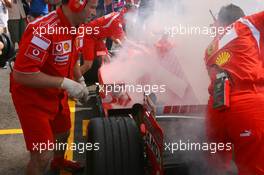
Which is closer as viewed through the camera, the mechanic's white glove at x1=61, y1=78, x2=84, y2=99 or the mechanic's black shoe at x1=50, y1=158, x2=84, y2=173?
the mechanic's white glove at x1=61, y1=78, x2=84, y2=99

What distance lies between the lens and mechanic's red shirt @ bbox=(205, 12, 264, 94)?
244 centimetres

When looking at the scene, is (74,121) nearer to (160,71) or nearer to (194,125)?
(160,71)

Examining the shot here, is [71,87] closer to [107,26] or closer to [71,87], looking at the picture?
[71,87]

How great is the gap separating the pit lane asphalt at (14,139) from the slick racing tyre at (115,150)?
102 cm

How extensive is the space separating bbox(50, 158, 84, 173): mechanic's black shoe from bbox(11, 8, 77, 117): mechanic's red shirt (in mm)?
805

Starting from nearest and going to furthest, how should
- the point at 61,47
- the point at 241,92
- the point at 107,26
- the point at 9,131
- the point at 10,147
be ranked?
the point at 241,92, the point at 61,47, the point at 10,147, the point at 9,131, the point at 107,26

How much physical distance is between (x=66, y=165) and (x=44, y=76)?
1.23 metres

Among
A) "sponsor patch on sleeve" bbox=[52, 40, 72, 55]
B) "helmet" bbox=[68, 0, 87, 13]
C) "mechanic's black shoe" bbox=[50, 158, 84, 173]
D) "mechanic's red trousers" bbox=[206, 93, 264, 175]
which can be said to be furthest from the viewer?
"mechanic's black shoe" bbox=[50, 158, 84, 173]

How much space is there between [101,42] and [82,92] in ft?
9.27

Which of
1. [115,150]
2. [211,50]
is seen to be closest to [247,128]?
[211,50]

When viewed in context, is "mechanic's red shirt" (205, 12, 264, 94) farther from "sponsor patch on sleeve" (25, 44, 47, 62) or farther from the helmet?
"sponsor patch on sleeve" (25, 44, 47, 62)

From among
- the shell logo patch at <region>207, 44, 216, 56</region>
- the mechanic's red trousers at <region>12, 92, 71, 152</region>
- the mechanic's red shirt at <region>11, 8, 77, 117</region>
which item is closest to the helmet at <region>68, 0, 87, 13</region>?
the mechanic's red shirt at <region>11, 8, 77, 117</region>

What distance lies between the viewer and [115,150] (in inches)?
108

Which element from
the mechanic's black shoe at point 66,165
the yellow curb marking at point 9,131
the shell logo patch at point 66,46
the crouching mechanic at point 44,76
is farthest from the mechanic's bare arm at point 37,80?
the yellow curb marking at point 9,131
